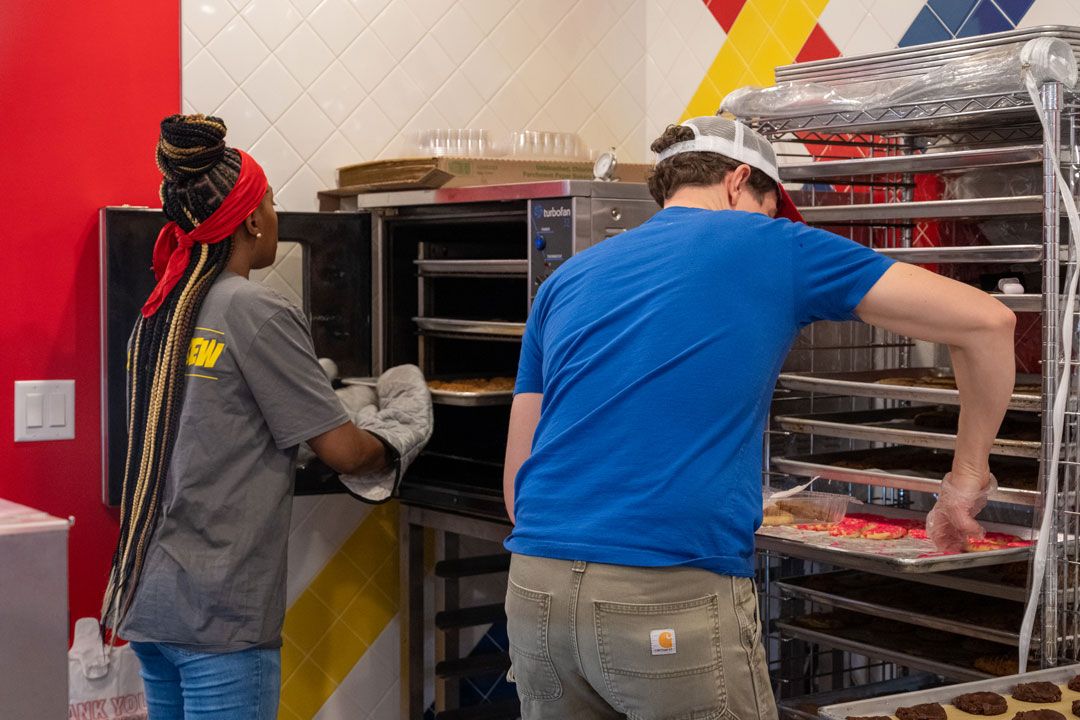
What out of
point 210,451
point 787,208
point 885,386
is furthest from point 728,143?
point 210,451

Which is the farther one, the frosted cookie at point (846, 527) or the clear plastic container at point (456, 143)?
the clear plastic container at point (456, 143)

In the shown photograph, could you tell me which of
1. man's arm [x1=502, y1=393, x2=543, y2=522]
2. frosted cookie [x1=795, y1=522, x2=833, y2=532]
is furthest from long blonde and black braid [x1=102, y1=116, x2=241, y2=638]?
frosted cookie [x1=795, y1=522, x2=833, y2=532]

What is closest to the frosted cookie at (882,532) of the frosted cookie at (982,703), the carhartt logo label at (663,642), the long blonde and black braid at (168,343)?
the frosted cookie at (982,703)

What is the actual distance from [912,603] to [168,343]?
1.57 metres

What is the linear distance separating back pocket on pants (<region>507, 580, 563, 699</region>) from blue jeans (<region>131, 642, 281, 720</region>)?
1.95 feet

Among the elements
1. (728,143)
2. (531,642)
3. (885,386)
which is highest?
(728,143)

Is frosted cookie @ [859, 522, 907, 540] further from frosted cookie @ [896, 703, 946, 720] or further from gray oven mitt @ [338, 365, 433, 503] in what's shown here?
gray oven mitt @ [338, 365, 433, 503]

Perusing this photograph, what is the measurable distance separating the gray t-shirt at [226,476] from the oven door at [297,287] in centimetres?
57

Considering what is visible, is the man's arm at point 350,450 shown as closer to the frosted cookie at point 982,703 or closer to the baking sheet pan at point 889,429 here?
the baking sheet pan at point 889,429

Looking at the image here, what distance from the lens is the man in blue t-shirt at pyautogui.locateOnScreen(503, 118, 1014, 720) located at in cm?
162

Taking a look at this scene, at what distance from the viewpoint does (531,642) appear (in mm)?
1715

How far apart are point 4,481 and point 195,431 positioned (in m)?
0.93

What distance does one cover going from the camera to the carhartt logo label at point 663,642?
1607 mm

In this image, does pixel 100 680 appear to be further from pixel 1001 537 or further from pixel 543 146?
pixel 1001 537
